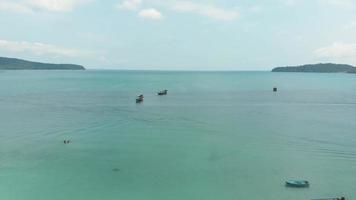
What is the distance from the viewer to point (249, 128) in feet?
209

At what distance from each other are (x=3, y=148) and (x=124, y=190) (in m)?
19.8

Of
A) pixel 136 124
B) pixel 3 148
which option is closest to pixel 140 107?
pixel 136 124

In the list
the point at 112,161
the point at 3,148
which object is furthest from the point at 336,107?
the point at 3,148

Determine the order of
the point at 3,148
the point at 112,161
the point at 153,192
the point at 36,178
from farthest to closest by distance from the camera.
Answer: the point at 3,148 → the point at 112,161 → the point at 36,178 → the point at 153,192

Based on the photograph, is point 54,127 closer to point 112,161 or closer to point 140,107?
point 112,161

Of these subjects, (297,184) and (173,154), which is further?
(173,154)

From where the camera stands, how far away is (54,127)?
6253 centimetres

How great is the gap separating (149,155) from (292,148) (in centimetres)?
1670

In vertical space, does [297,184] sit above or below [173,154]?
below

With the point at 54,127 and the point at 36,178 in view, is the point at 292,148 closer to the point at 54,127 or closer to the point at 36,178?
the point at 36,178

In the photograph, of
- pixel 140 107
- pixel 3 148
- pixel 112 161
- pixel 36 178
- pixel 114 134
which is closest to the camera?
pixel 36 178

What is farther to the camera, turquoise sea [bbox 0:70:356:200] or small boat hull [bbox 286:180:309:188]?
small boat hull [bbox 286:180:309:188]

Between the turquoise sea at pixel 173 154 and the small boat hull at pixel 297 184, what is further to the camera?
the small boat hull at pixel 297 184

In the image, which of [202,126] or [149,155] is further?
[202,126]
